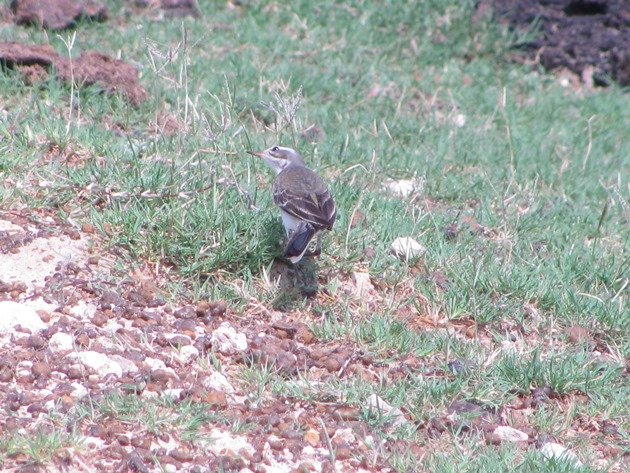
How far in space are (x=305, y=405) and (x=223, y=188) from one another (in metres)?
1.55

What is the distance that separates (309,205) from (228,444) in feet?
4.94

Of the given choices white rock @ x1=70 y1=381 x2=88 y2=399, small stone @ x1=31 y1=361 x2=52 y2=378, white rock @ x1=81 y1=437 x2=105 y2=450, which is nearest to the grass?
white rock @ x1=81 y1=437 x2=105 y2=450

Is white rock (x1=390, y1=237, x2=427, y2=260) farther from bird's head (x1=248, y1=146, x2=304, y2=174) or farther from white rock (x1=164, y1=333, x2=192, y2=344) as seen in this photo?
white rock (x1=164, y1=333, x2=192, y2=344)

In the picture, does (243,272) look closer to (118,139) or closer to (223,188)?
(223,188)

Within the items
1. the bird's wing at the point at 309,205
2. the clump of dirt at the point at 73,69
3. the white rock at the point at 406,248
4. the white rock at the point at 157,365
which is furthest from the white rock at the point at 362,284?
the clump of dirt at the point at 73,69

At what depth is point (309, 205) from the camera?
199 inches

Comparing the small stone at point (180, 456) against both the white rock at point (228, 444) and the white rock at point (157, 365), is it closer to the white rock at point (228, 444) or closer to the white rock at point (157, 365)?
the white rock at point (228, 444)

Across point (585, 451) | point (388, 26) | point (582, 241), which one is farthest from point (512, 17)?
point (585, 451)

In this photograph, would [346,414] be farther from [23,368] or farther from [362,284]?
[23,368]

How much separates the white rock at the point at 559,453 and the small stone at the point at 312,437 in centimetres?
94

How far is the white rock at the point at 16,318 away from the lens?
4.40 metres

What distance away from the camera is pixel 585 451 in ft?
14.2

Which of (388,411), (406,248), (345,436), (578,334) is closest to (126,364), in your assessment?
(345,436)

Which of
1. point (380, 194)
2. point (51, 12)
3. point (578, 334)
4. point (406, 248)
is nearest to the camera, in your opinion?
point (578, 334)
